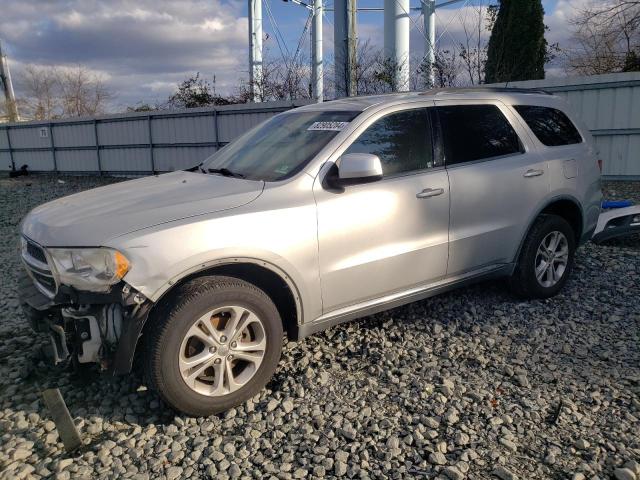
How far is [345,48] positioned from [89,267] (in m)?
11.5

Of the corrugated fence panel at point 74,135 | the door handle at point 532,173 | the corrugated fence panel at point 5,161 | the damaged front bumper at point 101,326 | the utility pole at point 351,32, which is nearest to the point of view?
the damaged front bumper at point 101,326

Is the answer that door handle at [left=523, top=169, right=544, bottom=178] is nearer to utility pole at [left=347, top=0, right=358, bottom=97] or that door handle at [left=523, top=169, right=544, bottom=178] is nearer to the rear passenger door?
the rear passenger door

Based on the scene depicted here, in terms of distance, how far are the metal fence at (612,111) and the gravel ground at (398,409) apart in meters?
7.61


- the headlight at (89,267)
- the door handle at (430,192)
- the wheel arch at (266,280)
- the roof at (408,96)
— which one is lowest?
the wheel arch at (266,280)

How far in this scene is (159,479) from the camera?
265cm

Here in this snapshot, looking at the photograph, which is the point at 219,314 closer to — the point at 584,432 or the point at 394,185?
the point at 394,185

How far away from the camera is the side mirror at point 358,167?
329 cm

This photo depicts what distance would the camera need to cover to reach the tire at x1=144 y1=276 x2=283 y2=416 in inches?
113

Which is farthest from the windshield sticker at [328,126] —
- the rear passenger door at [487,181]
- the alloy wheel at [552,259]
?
the alloy wheel at [552,259]

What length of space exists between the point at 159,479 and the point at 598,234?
5.53 m

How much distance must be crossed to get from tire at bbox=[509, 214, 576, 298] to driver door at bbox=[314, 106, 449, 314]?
969 millimetres

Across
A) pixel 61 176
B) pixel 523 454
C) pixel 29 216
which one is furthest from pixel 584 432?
pixel 61 176

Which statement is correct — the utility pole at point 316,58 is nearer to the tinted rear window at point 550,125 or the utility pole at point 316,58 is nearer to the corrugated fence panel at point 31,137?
the tinted rear window at point 550,125

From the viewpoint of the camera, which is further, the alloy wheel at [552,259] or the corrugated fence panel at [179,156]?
the corrugated fence panel at [179,156]
